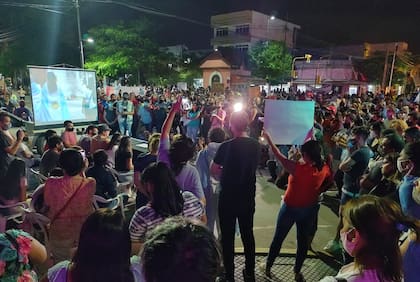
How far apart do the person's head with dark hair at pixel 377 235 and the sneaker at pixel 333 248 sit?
309 centimetres

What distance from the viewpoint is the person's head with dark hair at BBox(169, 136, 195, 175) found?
325 centimetres

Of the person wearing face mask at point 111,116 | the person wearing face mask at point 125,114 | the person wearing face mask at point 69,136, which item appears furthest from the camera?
the person wearing face mask at point 125,114

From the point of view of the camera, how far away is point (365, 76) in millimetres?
42094

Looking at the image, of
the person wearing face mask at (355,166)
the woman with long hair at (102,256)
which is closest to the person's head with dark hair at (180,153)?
the woman with long hair at (102,256)

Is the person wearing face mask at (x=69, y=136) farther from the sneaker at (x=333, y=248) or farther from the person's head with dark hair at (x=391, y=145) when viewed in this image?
the person's head with dark hair at (x=391, y=145)

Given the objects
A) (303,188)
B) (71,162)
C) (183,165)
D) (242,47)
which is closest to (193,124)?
(303,188)

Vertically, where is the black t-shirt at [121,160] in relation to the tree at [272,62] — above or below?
below

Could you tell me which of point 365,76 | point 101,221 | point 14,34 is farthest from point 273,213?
point 365,76

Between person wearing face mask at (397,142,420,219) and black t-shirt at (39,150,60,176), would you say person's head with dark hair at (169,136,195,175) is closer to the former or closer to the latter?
person wearing face mask at (397,142,420,219)

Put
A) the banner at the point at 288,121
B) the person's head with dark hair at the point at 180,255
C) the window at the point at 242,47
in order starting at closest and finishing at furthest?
1. the person's head with dark hair at the point at 180,255
2. the banner at the point at 288,121
3. the window at the point at 242,47

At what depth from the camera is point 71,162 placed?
10.1 feet

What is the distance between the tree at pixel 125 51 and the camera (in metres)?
27.5

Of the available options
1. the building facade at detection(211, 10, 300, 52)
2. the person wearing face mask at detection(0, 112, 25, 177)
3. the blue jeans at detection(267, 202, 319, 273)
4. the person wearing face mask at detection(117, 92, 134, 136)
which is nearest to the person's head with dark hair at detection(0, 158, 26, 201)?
the person wearing face mask at detection(0, 112, 25, 177)

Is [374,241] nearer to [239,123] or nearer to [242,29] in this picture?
[239,123]
